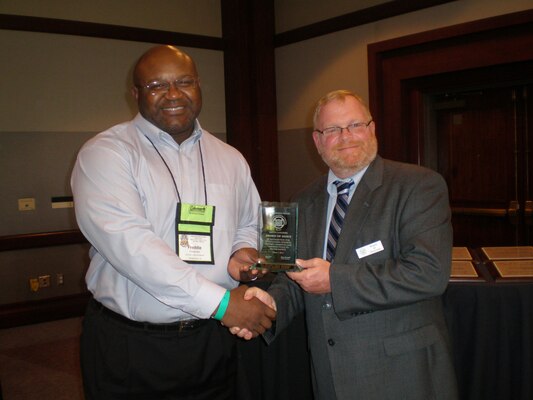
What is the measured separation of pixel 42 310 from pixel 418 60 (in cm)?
450

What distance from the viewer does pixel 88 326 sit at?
6.35 ft

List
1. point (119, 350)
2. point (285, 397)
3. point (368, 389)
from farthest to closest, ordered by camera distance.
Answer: point (285, 397) → point (119, 350) → point (368, 389)

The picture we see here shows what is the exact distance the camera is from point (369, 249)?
1704 millimetres

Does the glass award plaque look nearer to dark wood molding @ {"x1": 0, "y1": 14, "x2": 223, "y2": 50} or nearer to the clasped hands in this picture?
the clasped hands

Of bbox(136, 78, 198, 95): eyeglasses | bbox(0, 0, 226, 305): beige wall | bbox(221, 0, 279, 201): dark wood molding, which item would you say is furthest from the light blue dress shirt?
bbox(221, 0, 279, 201): dark wood molding

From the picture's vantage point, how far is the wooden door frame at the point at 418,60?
4164 mm

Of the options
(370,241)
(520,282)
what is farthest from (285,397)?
(520,282)

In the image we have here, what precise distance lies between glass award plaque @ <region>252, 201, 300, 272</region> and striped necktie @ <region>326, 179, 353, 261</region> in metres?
0.13

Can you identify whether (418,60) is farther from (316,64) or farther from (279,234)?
(279,234)

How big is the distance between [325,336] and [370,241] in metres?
0.38

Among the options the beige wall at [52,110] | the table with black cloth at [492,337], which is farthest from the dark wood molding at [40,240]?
the table with black cloth at [492,337]

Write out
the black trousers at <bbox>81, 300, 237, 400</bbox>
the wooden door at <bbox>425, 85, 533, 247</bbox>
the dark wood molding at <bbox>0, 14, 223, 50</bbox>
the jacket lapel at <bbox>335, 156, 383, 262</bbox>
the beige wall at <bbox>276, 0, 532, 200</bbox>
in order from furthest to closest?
the dark wood molding at <bbox>0, 14, 223, 50</bbox> < the beige wall at <bbox>276, 0, 532, 200</bbox> < the wooden door at <bbox>425, 85, 533, 247</bbox> < the black trousers at <bbox>81, 300, 237, 400</bbox> < the jacket lapel at <bbox>335, 156, 383, 262</bbox>

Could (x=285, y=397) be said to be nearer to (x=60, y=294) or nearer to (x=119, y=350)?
(x=119, y=350)

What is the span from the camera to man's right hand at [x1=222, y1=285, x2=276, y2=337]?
1.78 m
